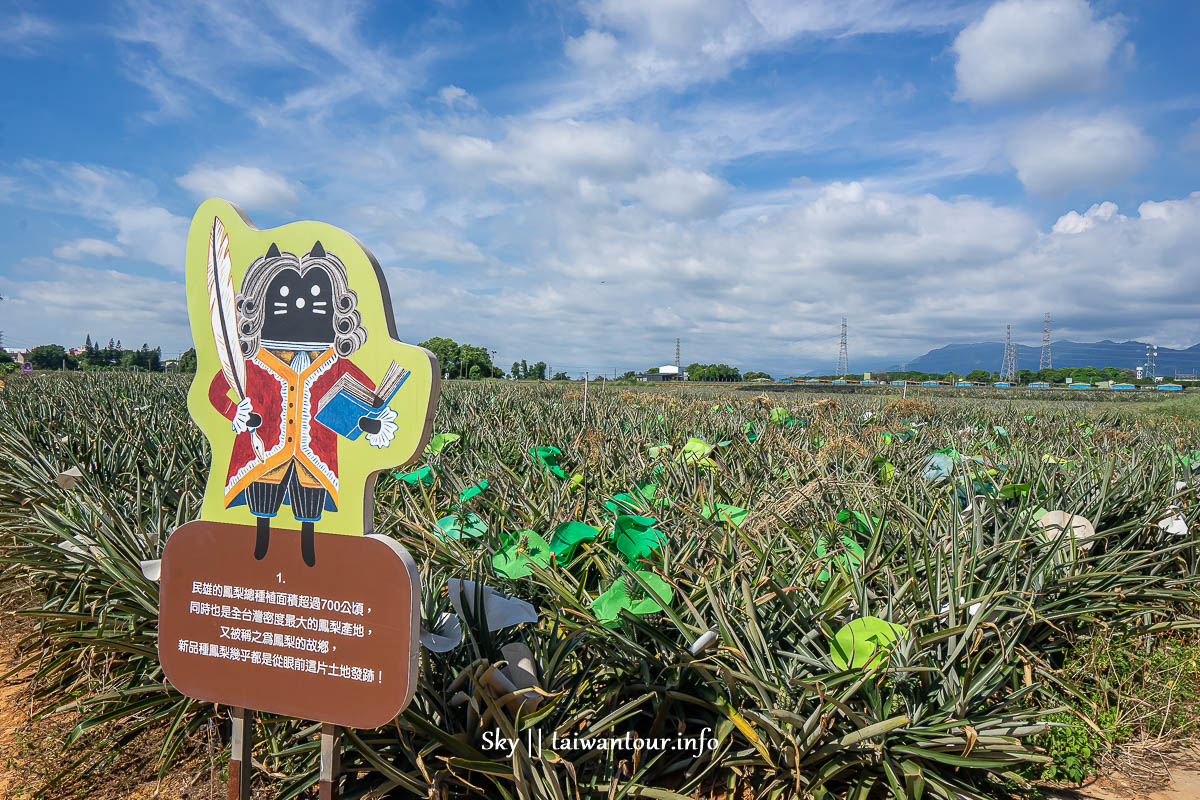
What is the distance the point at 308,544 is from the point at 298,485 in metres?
0.16

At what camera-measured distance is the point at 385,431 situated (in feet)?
5.38

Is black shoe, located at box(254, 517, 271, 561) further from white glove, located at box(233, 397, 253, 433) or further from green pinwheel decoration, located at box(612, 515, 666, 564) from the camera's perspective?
green pinwheel decoration, located at box(612, 515, 666, 564)

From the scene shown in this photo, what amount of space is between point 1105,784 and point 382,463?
2643mm

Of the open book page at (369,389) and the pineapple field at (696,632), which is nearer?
the open book page at (369,389)

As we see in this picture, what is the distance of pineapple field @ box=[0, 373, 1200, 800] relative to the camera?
69.2 inches

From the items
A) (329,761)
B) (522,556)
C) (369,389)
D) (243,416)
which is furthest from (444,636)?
(243,416)

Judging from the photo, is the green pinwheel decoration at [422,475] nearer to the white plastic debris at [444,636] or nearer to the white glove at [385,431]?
the white plastic debris at [444,636]

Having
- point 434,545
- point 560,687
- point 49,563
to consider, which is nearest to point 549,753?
point 560,687

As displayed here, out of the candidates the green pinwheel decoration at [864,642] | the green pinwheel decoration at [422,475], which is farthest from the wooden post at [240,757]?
the green pinwheel decoration at [422,475]

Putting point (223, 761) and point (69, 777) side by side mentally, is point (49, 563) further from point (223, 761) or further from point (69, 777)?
point (223, 761)

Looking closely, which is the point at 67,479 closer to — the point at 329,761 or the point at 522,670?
the point at 329,761

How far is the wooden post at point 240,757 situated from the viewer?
1.71 metres

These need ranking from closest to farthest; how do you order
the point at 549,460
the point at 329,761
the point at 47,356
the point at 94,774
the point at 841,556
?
1. the point at 329,761
2. the point at 94,774
3. the point at 841,556
4. the point at 549,460
5. the point at 47,356

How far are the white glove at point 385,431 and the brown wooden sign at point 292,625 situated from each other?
24 cm
